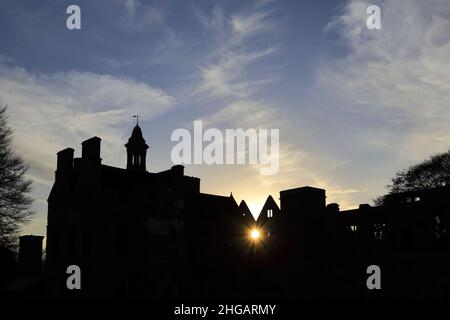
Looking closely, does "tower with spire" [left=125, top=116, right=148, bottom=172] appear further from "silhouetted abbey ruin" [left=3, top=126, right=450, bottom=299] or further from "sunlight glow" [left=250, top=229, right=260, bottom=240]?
"sunlight glow" [left=250, top=229, right=260, bottom=240]

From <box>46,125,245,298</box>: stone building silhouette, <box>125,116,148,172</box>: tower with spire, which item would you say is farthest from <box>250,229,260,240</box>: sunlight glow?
<box>125,116,148,172</box>: tower with spire

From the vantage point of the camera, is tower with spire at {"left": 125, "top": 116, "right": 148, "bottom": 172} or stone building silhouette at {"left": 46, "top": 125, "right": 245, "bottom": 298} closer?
stone building silhouette at {"left": 46, "top": 125, "right": 245, "bottom": 298}

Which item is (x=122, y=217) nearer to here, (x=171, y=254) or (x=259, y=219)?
(x=171, y=254)

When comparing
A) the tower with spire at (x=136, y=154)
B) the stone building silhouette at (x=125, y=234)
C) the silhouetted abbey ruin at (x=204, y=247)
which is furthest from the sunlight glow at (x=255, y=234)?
the tower with spire at (x=136, y=154)

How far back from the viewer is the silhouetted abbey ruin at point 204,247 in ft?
109

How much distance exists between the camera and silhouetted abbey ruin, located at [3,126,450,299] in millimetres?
33375

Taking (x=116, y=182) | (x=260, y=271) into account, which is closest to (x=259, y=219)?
(x=260, y=271)

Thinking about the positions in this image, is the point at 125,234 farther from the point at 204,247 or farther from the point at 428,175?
the point at 428,175

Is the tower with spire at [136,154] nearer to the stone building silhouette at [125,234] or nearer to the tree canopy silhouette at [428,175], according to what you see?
the stone building silhouette at [125,234]

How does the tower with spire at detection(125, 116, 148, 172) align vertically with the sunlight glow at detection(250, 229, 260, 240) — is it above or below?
above

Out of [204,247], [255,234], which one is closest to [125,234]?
[204,247]

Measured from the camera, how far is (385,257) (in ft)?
119

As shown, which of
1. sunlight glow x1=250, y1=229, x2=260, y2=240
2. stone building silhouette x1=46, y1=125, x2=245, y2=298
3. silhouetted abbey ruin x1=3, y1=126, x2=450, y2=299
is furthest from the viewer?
sunlight glow x1=250, y1=229, x2=260, y2=240

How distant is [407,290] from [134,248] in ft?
61.2
